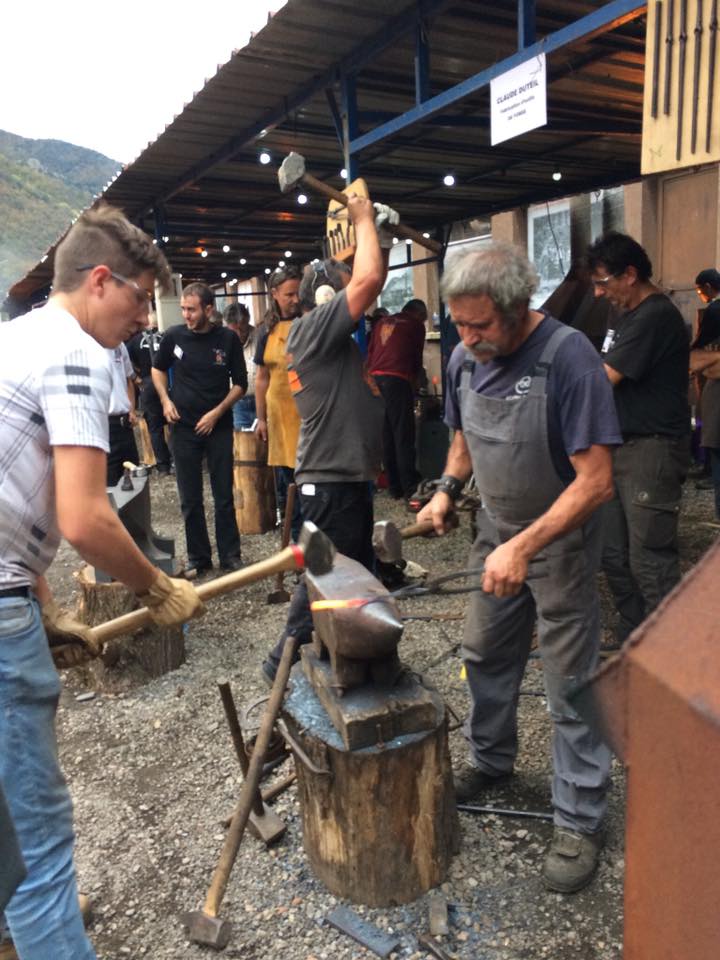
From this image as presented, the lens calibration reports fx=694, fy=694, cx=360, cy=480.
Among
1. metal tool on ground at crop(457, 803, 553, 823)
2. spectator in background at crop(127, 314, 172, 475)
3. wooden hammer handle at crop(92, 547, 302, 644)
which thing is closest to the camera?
wooden hammer handle at crop(92, 547, 302, 644)

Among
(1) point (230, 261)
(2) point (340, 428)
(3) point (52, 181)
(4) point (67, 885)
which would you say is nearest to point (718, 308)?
(2) point (340, 428)

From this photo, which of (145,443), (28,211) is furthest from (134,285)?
(28,211)

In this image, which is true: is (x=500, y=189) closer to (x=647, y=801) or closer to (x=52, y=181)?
(x=647, y=801)

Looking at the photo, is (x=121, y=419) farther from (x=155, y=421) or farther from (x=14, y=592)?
(x=14, y=592)

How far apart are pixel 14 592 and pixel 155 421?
799 cm

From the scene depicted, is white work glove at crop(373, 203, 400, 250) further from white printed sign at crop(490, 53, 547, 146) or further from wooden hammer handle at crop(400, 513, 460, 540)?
wooden hammer handle at crop(400, 513, 460, 540)

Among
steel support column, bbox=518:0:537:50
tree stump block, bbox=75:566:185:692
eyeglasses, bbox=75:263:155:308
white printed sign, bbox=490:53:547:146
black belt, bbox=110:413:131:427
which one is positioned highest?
steel support column, bbox=518:0:537:50

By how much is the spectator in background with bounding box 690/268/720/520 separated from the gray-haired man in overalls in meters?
3.34

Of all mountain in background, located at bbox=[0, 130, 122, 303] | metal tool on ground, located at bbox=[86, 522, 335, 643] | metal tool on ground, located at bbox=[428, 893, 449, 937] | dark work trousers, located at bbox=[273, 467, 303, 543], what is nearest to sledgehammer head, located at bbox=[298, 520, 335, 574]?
metal tool on ground, located at bbox=[86, 522, 335, 643]

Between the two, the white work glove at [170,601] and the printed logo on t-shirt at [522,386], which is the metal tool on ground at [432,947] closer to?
the white work glove at [170,601]

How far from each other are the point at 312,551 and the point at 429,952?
131 centimetres

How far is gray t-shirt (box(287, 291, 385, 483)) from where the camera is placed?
3512mm

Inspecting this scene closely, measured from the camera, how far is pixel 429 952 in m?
2.18

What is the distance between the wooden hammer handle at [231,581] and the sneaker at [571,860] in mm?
1364
